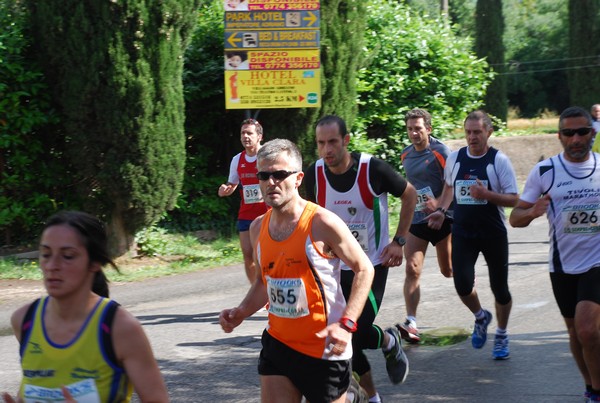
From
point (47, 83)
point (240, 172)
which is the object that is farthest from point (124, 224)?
point (240, 172)

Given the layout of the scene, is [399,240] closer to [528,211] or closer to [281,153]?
[528,211]

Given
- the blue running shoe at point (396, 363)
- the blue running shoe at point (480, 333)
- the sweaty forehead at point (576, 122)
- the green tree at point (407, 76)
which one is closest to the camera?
the sweaty forehead at point (576, 122)

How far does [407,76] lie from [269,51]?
467 cm

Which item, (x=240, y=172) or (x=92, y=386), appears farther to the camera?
(x=240, y=172)

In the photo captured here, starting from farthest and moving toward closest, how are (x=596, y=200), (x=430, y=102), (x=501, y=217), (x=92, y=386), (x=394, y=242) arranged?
(x=430, y=102) < (x=501, y=217) < (x=394, y=242) < (x=596, y=200) < (x=92, y=386)

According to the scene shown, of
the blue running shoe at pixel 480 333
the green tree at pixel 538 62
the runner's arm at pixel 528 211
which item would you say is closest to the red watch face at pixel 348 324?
the runner's arm at pixel 528 211

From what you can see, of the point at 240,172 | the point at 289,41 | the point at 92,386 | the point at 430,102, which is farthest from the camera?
the point at 430,102

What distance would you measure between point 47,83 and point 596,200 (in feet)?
31.5

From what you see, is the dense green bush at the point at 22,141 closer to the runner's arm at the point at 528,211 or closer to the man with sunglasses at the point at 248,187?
the man with sunglasses at the point at 248,187

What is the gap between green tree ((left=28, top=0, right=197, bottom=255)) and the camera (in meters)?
13.0

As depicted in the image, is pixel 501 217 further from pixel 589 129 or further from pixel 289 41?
pixel 289 41

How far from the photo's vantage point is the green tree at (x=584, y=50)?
3284 cm

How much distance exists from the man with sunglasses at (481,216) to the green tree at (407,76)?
34.8ft

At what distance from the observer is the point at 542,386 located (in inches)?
270
